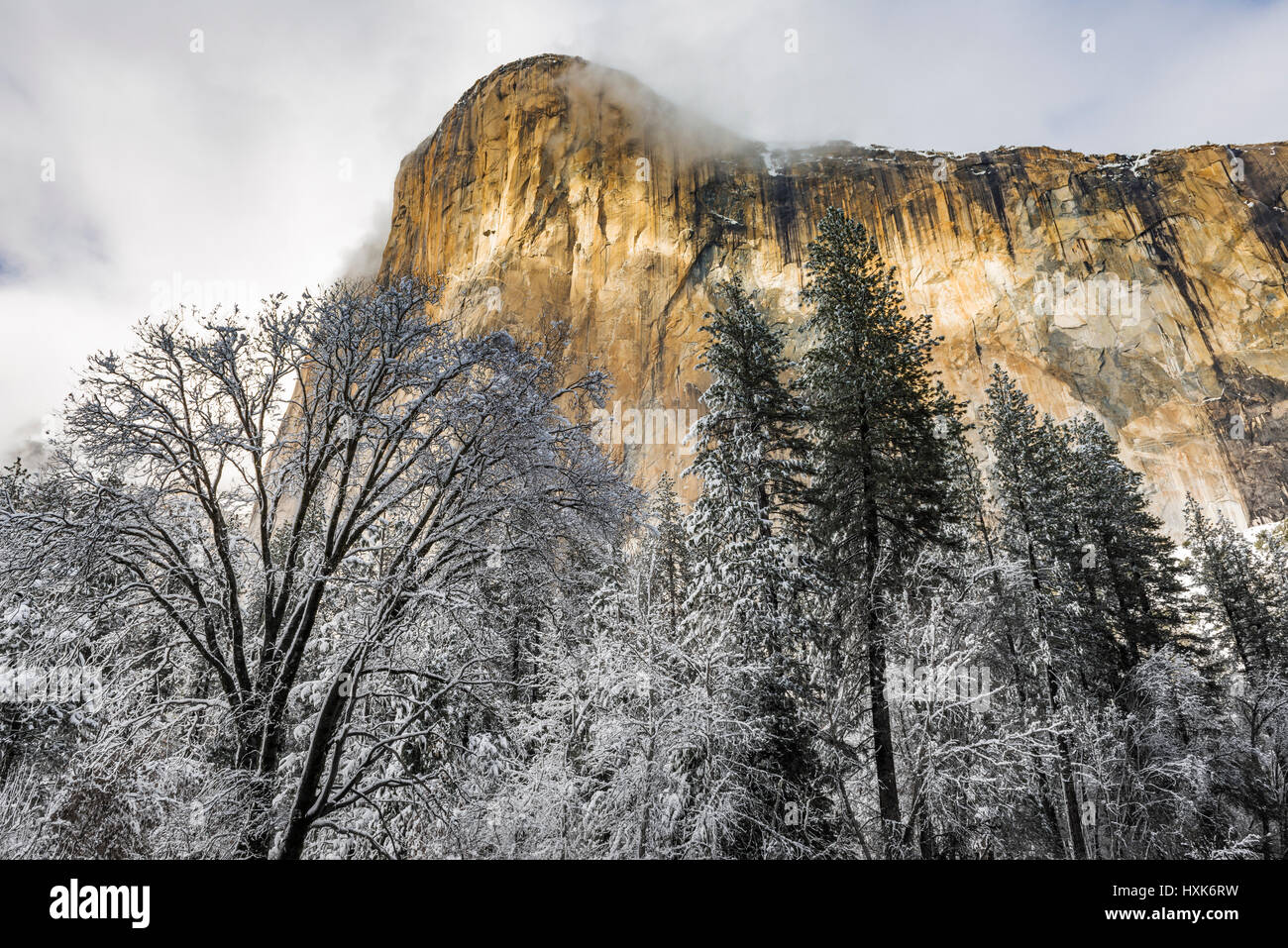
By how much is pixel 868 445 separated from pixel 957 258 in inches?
2607

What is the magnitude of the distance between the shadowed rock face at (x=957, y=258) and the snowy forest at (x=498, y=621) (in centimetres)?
4294

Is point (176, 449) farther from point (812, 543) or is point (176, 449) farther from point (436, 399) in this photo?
point (812, 543)

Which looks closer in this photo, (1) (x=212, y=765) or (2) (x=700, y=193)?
(1) (x=212, y=765)

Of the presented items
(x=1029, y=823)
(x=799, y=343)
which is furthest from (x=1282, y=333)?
(x=1029, y=823)

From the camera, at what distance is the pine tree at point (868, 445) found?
37.2 ft

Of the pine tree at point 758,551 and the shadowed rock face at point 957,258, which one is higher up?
the shadowed rock face at point 957,258

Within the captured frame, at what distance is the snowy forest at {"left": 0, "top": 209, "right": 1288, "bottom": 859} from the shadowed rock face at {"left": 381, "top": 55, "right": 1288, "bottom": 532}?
42.9 meters

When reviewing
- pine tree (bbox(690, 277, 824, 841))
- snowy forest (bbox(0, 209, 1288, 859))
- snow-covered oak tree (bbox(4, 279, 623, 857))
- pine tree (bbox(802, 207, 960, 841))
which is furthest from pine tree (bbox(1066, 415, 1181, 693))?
snow-covered oak tree (bbox(4, 279, 623, 857))

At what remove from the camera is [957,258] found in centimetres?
6656

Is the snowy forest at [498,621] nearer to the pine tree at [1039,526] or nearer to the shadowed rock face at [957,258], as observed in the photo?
the pine tree at [1039,526]

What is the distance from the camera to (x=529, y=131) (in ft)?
256

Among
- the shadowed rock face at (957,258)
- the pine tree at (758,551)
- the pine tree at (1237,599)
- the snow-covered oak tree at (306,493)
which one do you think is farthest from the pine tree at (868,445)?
the shadowed rock face at (957,258)

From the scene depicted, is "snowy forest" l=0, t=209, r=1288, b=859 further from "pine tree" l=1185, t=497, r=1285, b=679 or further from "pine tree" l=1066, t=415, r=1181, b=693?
"pine tree" l=1185, t=497, r=1285, b=679
